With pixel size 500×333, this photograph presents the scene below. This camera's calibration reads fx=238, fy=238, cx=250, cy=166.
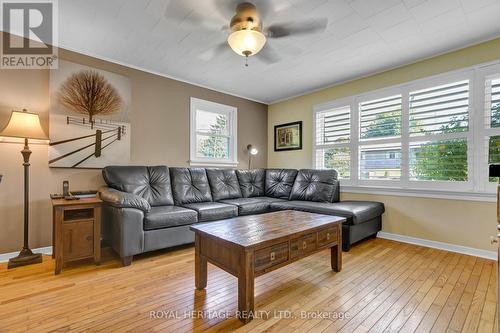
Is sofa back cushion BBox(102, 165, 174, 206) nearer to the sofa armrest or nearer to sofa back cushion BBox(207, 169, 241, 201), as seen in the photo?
the sofa armrest

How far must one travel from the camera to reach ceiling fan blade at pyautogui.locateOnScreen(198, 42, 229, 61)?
9.06 ft

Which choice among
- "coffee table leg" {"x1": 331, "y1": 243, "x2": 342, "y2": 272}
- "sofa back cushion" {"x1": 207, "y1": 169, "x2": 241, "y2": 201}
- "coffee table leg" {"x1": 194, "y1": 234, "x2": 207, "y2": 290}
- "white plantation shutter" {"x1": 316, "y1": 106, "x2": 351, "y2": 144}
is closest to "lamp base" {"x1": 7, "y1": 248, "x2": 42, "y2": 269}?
"coffee table leg" {"x1": 194, "y1": 234, "x2": 207, "y2": 290}

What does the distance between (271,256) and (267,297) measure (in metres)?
0.40

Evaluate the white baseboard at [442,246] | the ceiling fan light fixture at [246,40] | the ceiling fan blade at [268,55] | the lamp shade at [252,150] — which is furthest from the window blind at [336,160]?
the ceiling fan light fixture at [246,40]

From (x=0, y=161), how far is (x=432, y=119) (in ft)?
16.5

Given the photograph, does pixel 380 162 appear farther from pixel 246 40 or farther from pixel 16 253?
pixel 16 253

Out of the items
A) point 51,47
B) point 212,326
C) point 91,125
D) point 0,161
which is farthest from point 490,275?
point 51,47

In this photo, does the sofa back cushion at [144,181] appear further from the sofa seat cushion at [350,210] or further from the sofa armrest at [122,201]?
the sofa seat cushion at [350,210]

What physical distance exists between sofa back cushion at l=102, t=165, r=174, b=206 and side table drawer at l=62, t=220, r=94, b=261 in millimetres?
661

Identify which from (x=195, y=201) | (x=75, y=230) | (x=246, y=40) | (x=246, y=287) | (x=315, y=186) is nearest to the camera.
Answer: (x=246, y=287)

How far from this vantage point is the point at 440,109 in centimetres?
299

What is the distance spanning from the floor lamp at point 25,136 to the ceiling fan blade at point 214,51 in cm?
193

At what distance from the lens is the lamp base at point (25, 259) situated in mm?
2360

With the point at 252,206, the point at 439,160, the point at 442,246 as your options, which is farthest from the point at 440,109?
the point at 252,206
